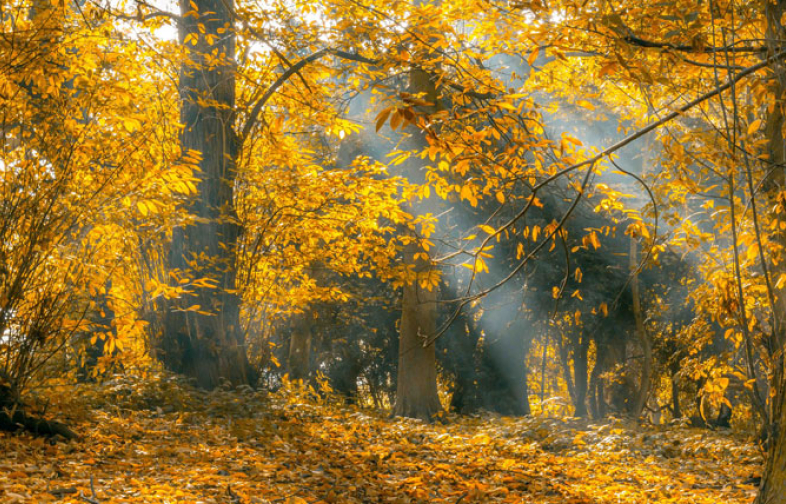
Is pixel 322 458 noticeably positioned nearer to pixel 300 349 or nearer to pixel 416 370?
pixel 416 370

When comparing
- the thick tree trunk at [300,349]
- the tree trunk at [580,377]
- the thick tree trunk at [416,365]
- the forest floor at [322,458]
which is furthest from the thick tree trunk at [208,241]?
the tree trunk at [580,377]

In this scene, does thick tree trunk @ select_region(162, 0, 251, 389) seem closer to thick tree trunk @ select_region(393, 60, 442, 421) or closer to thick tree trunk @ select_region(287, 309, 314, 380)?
thick tree trunk @ select_region(393, 60, 442, 421)

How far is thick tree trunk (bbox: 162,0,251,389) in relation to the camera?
8195mm

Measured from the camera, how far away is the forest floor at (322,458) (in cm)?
426

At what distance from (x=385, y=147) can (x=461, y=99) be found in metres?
8.57

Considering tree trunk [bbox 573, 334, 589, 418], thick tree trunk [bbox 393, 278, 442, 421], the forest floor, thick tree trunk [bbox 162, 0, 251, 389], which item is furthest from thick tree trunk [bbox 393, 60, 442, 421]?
tree trunk [bbox 573, 334, 589, 418]

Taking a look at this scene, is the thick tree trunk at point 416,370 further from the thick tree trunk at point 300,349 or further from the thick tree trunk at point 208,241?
the thick tree trunk at point 300,349

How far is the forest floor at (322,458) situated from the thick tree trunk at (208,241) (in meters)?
0.53

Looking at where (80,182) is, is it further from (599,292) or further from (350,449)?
(599,292)

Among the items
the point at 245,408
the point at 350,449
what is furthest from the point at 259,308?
the point at 350,449

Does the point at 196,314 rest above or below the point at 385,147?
below

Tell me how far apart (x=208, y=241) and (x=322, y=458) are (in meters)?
3.63

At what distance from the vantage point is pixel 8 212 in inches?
187

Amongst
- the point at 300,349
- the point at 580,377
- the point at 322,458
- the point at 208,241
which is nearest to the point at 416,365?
the point at 208,241
